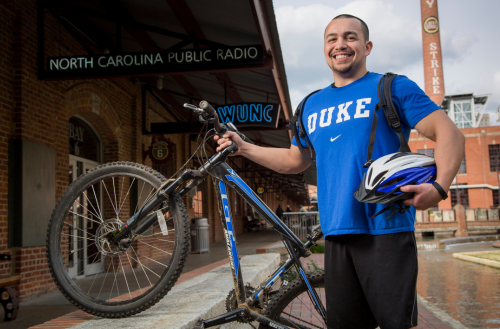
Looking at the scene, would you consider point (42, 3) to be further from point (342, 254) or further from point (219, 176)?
point (342, 254)

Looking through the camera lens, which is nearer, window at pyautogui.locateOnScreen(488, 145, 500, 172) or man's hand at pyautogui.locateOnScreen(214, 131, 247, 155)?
man's hand at pyautogui.locateOnScreen(214, 131, 247, 155)

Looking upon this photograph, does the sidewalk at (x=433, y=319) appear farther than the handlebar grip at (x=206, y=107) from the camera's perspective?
Yes

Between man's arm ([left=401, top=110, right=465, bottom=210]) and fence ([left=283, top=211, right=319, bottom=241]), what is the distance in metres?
9.92

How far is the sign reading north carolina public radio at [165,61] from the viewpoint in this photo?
18.6 feet

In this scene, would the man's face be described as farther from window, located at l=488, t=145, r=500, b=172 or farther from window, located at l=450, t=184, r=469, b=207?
window, located at l=488, t=145, r=500, b=172

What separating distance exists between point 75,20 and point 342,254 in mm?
6974

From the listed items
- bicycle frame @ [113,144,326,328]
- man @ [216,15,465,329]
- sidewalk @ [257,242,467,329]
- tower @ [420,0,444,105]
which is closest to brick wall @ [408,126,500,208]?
tower @ [420,0,444,105]

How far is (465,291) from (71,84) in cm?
697

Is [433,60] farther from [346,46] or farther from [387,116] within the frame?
[387,116]

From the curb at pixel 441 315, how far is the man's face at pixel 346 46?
10.9 ft

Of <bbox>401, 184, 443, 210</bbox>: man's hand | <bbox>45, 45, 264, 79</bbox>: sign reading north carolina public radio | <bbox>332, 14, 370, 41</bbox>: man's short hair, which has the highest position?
<bbox>45, 45, 264, 79</bbox>: sign reading north carolina public radio

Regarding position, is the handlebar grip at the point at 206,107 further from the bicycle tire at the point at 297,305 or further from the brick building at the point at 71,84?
the brick building at the point at 71,84

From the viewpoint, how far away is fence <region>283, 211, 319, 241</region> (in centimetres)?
1143

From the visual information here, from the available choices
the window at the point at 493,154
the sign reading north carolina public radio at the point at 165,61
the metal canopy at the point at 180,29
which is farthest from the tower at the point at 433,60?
the sign reading north carolina public radio at the point at 165,61
